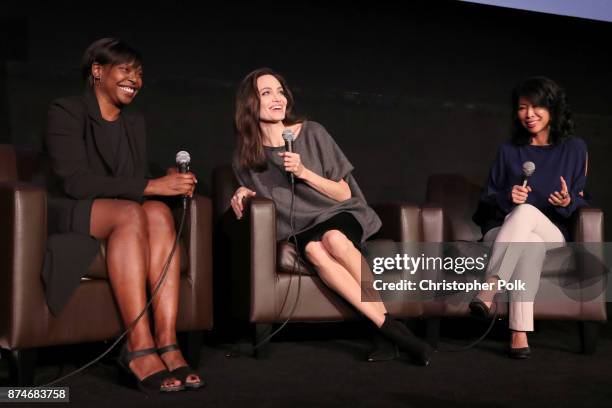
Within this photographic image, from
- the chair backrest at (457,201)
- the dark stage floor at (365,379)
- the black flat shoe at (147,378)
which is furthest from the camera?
the chair backrest at (457,201)

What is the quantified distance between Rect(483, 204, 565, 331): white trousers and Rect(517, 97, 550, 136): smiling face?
0.41m

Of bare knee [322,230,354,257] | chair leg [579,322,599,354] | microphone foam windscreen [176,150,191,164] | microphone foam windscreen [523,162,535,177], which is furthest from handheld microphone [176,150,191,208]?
chair leg [579,322,599,354]

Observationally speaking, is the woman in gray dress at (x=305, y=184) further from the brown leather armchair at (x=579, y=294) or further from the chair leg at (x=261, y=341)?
the brown leather armchair at (x=579, y=294)

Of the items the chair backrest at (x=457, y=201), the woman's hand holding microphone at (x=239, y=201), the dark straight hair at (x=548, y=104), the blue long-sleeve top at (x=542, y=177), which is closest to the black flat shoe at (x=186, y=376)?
A: the woman's hand holding microphone at (x=239, y=201)

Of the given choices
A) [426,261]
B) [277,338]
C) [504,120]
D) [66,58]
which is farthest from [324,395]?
[504,120]

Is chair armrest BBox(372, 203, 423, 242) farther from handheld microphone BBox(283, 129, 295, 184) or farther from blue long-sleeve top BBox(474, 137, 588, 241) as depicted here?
handheld microphone BBox(283, 129, 295, 184)

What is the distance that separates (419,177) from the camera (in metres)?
4.17

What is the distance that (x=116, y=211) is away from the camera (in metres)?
2.36

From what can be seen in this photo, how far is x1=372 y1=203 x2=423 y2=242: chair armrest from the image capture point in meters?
3.02

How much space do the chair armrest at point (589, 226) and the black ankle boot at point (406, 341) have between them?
81cm

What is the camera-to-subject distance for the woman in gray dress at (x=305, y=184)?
→ 2.76m

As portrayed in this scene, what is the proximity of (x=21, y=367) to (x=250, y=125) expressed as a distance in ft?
4.05

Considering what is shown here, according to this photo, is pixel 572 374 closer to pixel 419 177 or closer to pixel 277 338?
pixel 277 338
